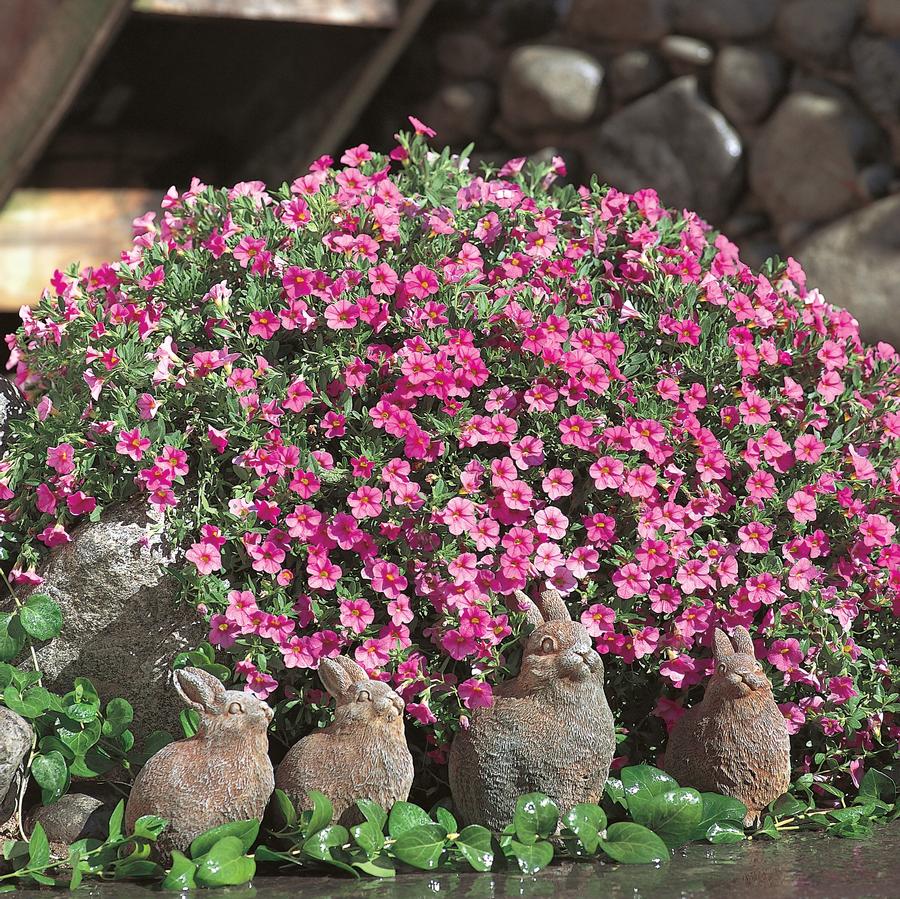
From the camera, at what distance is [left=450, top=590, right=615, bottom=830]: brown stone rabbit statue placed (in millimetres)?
Answer: 2123

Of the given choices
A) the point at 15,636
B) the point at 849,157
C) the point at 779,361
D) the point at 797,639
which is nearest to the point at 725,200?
the point at 849,157

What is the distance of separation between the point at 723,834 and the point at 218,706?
0.91m

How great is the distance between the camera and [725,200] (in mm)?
5590

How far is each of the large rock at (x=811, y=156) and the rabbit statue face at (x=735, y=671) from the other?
11.5 feet

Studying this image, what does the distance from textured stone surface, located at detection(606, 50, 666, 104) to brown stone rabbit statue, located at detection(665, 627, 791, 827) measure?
386cm

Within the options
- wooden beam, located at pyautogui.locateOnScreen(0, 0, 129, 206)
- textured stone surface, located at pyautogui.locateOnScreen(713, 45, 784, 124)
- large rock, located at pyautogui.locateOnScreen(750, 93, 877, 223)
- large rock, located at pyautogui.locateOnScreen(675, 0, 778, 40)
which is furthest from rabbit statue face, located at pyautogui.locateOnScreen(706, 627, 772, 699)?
large rock, located at pyautogui.locateOnScreen(675, 0, 778, 40)

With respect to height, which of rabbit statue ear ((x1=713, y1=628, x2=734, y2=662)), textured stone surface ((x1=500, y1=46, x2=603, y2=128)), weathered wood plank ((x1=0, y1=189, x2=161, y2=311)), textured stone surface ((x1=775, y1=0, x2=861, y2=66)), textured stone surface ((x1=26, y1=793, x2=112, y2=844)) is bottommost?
textured stone surface ((x1=26, y1=793, x2=112, y2=844))

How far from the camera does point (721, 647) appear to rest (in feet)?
7.49

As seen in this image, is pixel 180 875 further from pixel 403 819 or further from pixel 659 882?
pixel 659 882

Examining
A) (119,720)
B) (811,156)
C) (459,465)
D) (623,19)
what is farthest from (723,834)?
(623,19)

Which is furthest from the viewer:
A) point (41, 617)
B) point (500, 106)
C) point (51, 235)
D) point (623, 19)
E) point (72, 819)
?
point (500, 106)

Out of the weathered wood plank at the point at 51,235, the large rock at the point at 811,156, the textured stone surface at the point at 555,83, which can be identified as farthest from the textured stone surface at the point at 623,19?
the weathered wood plank at the point at 51,235

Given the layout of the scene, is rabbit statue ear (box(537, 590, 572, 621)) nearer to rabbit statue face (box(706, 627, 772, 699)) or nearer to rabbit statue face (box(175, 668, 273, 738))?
rabbit statue face (box(706, 627, 772, 699))

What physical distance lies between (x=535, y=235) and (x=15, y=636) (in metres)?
1.29
